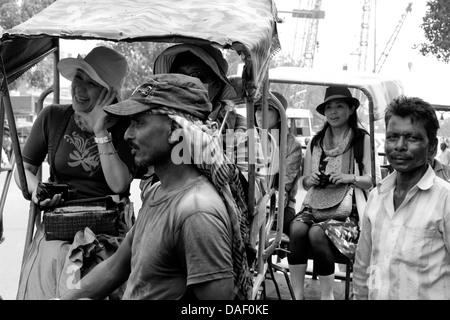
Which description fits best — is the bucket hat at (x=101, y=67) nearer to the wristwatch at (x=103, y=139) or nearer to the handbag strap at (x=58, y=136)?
the handbag strap at (x=58, y=136)

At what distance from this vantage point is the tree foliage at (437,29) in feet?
48.7

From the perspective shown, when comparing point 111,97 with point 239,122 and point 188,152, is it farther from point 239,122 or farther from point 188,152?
point 188,152

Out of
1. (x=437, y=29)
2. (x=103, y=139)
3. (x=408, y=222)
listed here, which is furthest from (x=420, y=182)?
(x=437, y=29)

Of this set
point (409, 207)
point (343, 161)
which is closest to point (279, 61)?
point (343, 161)

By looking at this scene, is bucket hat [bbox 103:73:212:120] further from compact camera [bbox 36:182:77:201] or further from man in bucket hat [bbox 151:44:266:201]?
compact camera [bbox 36:182:77:201]

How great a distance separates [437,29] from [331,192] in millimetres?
11089

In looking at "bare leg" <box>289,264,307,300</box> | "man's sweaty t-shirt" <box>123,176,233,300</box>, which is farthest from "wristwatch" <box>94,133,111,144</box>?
"bare leg" <box>289,264,307,300</box>

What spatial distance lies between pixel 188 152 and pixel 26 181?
1.49 meters

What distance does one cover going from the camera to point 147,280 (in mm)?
2607

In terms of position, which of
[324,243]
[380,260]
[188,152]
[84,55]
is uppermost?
[84,55]

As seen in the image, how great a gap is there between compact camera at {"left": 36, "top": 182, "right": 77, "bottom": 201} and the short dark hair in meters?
1.72

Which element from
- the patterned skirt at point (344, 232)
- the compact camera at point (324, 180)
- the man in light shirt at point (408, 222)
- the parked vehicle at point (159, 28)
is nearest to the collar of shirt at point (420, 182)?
the man in light shirt at point (408, 222)

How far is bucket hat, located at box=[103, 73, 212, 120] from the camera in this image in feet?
8.82

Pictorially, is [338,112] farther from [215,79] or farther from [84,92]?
[84,92]
